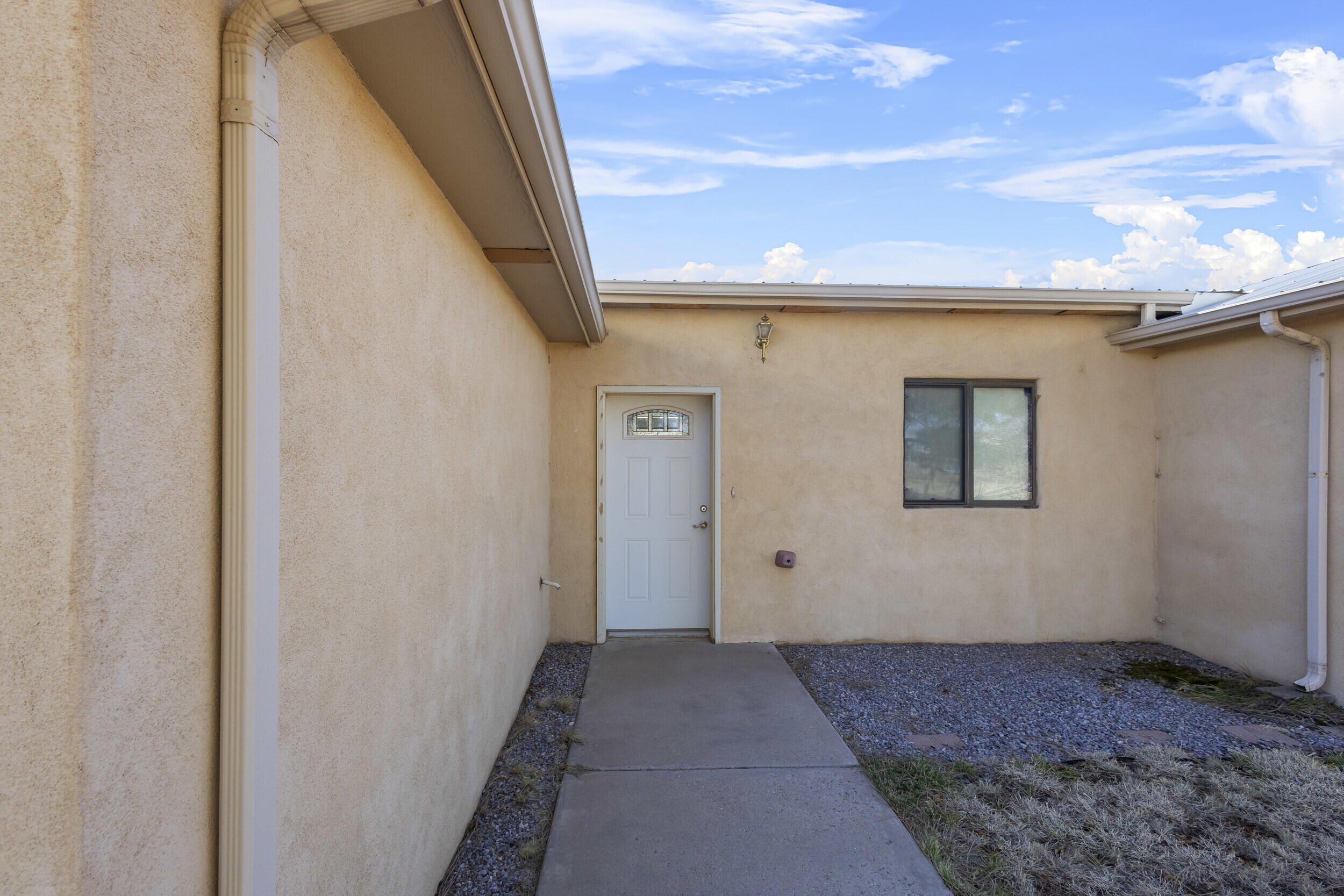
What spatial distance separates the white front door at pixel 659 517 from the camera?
5219 mm

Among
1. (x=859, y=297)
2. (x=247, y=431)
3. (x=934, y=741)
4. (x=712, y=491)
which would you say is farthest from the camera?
(x=712, y=491)

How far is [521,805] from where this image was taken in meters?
2.75

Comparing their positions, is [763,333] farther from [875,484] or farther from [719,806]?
[719,806]

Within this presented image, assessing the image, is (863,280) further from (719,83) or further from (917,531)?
(719,83)

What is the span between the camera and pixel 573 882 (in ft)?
7.39

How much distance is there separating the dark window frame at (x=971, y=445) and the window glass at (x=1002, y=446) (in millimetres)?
22

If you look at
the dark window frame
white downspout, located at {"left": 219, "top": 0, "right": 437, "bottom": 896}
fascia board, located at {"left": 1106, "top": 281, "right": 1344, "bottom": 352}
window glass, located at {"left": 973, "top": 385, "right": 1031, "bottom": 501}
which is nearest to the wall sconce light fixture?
the dark window frame

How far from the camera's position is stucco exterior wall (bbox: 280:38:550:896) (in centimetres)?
123

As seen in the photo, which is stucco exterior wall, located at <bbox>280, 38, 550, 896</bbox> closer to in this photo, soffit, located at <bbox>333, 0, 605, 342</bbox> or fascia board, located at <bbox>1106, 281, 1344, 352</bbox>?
soffit, located at <bbox>333, 0, 605, 342</bbox>

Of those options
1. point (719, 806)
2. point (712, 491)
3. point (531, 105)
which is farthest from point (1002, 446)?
point (531, 105)

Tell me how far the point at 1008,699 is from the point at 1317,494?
2.47 m

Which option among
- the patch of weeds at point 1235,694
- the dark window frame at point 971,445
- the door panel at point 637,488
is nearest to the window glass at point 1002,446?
the dark window frame at point 971,445

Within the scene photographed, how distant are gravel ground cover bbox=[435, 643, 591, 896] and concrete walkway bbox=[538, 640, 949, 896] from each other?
76mm

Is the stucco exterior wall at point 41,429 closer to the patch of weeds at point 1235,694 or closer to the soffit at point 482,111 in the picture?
the soffit at point 482,111
